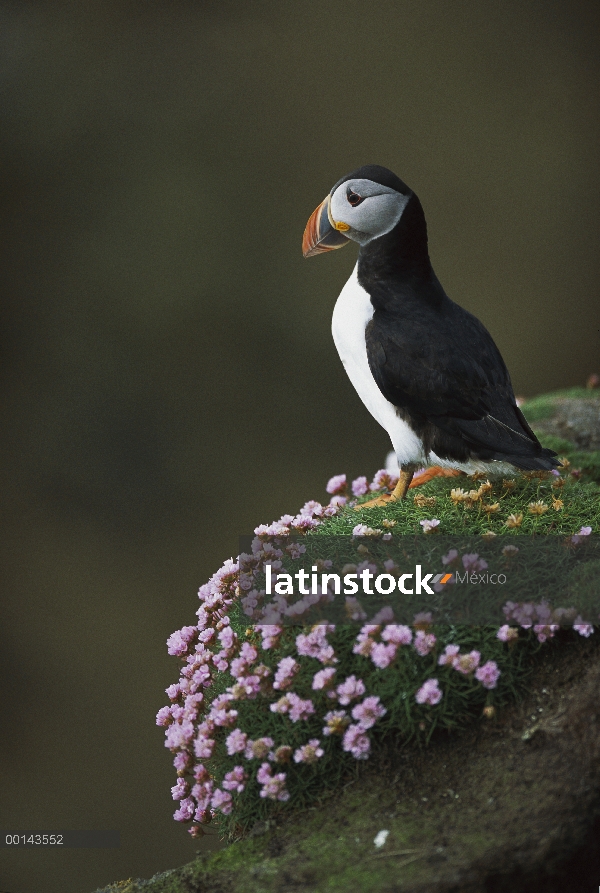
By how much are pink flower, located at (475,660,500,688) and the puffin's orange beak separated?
4.74ft

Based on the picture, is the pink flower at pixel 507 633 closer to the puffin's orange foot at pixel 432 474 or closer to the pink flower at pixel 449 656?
the pink flower at pixel 449 656

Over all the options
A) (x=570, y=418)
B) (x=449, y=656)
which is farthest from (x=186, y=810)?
(x=570, y=418)

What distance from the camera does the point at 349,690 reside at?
1847mm

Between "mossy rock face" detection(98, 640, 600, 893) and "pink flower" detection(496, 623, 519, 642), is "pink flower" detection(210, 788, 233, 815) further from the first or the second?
"pink flower" detection(496, 623, 519, 642)

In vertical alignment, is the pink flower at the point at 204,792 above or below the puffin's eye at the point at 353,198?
below

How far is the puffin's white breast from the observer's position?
102 inches

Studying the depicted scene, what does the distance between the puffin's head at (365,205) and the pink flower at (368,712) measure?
1.44 metres

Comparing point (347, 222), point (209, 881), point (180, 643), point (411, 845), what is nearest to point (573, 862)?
point (411, 845)

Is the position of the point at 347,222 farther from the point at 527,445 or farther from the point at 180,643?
the point at 180,643

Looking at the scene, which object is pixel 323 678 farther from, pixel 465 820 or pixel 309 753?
A: pixel 465 820

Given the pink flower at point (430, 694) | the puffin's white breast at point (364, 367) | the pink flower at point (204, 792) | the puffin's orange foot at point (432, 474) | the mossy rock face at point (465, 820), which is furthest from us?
the puffin's orange foot at point (432, 474)

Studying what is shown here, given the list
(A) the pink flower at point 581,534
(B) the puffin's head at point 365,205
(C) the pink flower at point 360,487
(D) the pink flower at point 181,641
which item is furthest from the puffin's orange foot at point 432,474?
(D) the pink flower at point 181,641

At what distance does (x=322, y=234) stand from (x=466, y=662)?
145 cm

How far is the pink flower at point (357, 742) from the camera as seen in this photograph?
1.83m
